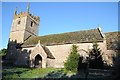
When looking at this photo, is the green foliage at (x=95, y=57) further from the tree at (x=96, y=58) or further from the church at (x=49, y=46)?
the church at (x=49, y=46)

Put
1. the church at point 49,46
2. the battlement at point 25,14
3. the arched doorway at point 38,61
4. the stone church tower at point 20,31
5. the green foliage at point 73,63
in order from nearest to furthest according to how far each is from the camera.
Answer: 1. the green foliage at point 73,63
2. the church at point 49,46
3. the arched doorway at point 38,61
4. the stone church tower at point 20,31
5. the battlement at point 25,14

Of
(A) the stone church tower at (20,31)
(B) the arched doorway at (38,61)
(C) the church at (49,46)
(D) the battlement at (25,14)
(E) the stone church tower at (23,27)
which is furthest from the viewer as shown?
(D) the battlement at (25,14)

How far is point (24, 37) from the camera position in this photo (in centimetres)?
3762

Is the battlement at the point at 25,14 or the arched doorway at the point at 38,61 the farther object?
the battlement at the point at 25,14

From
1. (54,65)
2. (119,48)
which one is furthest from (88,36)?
(54,65)

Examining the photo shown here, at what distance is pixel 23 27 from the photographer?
38344 mm

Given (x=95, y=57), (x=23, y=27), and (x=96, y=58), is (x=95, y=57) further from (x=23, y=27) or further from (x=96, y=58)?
(x=23, y=27)

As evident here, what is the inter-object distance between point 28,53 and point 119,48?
61.1 ft

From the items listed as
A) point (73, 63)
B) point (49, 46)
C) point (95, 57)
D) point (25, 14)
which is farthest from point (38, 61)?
point (25, 14)

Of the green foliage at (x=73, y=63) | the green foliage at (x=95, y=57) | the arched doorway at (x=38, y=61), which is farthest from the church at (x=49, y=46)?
the green foliage at (x=73, y=63)

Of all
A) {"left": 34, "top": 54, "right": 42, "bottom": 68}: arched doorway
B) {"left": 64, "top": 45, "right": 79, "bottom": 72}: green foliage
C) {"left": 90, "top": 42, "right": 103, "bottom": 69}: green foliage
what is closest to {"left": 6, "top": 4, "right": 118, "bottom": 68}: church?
{"left": 34, "top": 54, "right": 42, "bottom": 68}: arched doorway

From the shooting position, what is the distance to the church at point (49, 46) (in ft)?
88.5

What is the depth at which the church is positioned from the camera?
2698cm

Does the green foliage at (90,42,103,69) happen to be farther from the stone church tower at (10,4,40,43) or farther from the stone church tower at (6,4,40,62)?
the stone church tower at (10,4,40,43)
